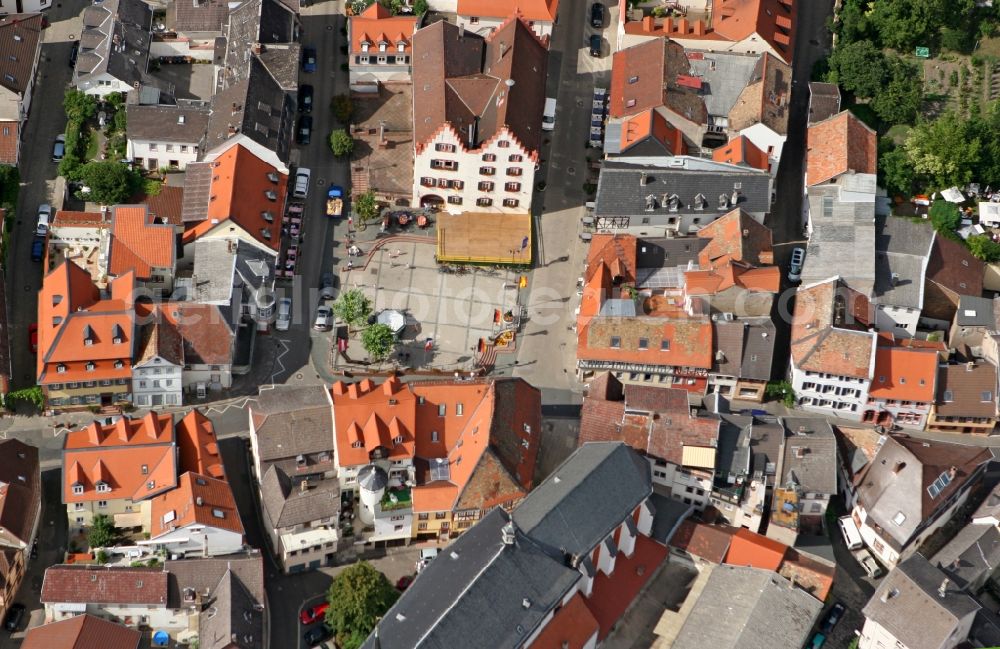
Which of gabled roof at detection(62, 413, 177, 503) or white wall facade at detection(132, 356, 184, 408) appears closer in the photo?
gabled roof at detection(62, 413, 177, 503)

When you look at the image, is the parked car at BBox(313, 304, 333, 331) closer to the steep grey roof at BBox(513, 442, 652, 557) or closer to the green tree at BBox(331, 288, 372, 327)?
the green tree at BBox(331, 288, 372, 327)

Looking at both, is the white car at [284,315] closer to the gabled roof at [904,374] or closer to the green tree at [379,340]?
the green tree at [379,340]

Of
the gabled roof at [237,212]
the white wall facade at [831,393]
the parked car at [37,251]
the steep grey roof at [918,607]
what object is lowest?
the steep grey roof at [918,607]

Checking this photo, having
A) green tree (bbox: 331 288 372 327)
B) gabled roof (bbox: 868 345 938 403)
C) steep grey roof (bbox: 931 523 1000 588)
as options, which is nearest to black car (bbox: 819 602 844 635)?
steep grey roof (bbox: 931 523 1000 588)

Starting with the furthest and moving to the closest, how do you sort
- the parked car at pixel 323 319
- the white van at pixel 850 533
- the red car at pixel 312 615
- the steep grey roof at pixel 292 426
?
the parked car at pixel 323 319
the white van at pixel 850 533
the steep grey roof at pixel 292 426
the red car at pixel 312 615

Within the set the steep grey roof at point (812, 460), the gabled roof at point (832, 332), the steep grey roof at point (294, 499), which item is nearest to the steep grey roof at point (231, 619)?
the steep grey roof at point (294, 499)

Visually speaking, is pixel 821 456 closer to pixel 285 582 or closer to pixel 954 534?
pixel 954 534

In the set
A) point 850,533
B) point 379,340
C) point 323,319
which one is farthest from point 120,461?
point 850,533
